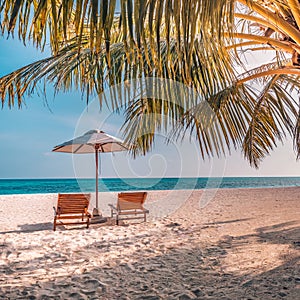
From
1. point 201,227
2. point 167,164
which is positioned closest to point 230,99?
point 167,164

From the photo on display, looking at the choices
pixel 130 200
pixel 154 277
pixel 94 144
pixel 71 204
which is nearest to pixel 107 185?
pixel 94 144

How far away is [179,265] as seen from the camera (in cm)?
390

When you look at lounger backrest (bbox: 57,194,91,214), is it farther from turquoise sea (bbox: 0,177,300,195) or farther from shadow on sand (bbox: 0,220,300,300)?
turquoise sea (bbox: 0,177,300,195)

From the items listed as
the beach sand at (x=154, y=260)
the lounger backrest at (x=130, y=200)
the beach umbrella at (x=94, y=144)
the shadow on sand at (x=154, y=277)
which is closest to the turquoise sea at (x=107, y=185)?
the beach umbrella at (x=94, y=144)

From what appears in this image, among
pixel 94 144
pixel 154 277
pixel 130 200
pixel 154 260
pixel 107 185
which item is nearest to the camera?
pixel 154 277

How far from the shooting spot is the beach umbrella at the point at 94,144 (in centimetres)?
685

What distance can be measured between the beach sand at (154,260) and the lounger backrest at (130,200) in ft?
1.56

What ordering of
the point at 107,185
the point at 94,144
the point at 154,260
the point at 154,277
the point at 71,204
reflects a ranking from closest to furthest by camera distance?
the point at 154,277
the point at 154,260
the point at 71,204
the point at 94,144
the point at 107,185

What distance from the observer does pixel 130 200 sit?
702 centimetres

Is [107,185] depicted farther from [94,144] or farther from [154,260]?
[154,260]

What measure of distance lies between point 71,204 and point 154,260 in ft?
8.72

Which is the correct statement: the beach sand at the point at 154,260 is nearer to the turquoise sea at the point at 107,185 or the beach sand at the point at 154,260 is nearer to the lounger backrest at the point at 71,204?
the lounger backrest at the point at 71,204

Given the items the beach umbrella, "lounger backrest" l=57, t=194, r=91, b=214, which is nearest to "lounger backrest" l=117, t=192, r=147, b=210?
the beach umbrella

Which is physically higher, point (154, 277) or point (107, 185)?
point (154, 277)
